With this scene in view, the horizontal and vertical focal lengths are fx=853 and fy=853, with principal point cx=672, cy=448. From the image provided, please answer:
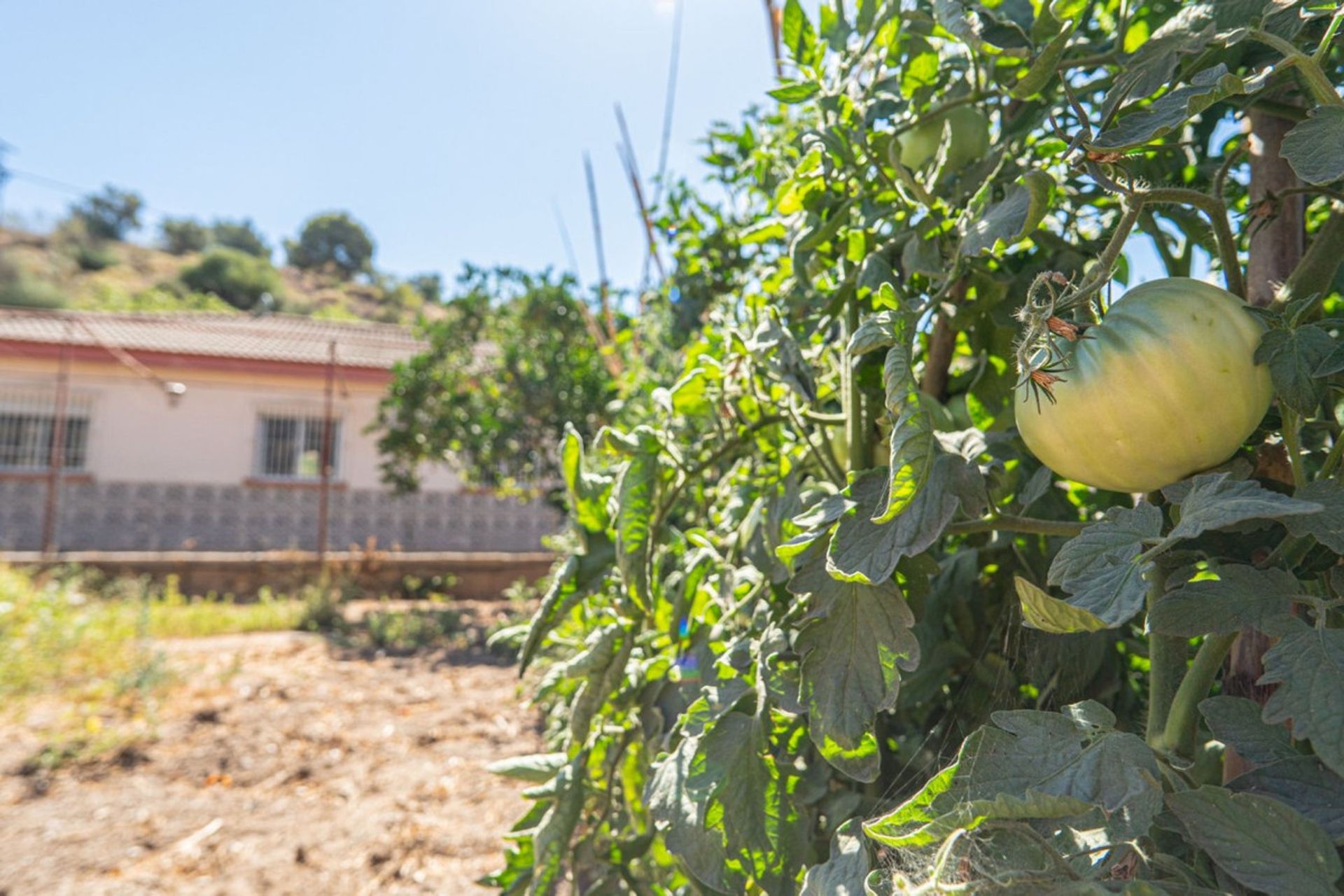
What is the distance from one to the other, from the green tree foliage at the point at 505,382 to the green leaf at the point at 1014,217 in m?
5.58

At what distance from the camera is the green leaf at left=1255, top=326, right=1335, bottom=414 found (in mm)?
437

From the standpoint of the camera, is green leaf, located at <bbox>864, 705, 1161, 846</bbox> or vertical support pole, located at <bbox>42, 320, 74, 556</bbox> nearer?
green leaf, located at <bbox>864, 705, 1161, 846</bbox>

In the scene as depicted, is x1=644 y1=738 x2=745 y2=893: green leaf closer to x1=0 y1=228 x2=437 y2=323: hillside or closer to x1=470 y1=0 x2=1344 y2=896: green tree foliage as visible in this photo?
x1=470 y1=0 x2=1344 y2=896: green tree foliage

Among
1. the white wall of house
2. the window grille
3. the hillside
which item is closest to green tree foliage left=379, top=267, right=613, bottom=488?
the white wall of house

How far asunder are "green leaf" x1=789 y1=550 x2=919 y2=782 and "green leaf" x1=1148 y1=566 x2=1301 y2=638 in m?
0.17

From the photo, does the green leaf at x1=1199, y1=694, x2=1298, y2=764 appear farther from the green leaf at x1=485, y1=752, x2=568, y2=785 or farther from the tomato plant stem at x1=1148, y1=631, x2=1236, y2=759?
the green leaf at x1=485, y1=752, x2=568, y2=785

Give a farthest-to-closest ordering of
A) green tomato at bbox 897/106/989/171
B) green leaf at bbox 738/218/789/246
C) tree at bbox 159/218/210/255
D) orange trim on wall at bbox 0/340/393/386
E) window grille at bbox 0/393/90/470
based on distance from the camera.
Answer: tree at bbox 159/218/210/255
window grille at bbox 0/393/90/470
orange trim on wall at bbox 0/340/393/386
green leaf at bbox 738/218/789/246
green tomato at bbox 897/106/989/171

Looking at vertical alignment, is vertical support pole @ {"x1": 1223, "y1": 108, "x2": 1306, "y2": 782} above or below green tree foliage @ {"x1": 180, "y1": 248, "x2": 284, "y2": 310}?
below

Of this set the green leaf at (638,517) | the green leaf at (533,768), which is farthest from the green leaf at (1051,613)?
the green leaf at (533,768)

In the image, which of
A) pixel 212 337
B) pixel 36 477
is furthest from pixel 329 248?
pixel 36 477

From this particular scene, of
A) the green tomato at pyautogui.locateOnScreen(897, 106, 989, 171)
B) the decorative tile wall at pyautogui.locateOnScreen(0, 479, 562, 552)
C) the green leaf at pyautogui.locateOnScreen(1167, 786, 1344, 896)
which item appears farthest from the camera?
the decorative tile wall at pyautogui.locateOnScreen(0, 479, 562, 552)

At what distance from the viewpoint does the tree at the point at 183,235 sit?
45562 millimetres

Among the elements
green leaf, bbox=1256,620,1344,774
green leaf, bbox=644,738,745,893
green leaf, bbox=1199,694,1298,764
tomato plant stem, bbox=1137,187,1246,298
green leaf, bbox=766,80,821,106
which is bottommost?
green leaf, bbox=644,738,745,893

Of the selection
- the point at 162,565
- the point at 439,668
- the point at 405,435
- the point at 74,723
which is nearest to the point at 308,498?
the point at 162,565
